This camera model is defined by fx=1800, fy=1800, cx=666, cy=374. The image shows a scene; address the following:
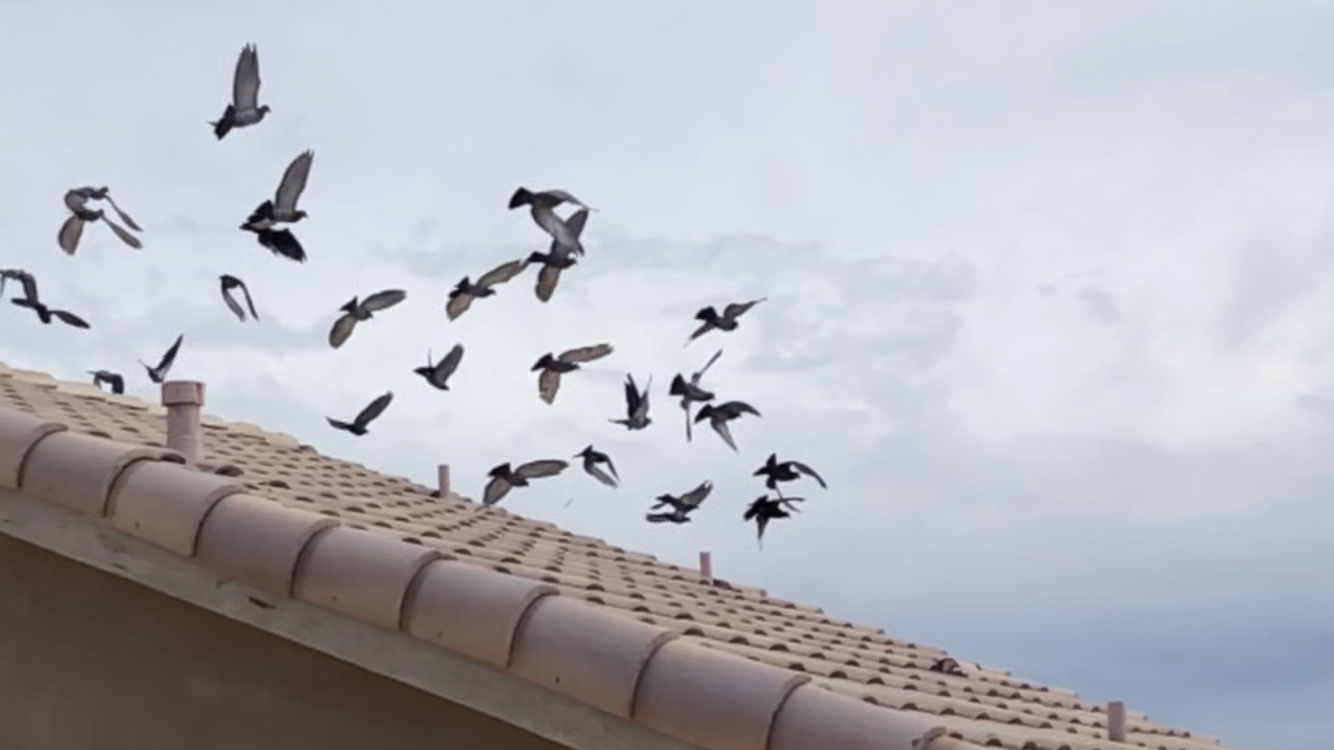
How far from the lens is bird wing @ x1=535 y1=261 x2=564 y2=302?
9.43m

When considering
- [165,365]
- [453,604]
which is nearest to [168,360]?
[165,365]

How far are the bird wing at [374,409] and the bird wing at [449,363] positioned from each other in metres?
0.56

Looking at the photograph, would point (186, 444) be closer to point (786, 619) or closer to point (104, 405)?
point (104, 405)

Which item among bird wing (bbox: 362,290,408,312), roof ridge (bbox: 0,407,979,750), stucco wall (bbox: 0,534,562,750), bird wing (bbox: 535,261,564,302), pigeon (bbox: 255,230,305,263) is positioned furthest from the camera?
bird wing (bbox: 362,290,408,312)

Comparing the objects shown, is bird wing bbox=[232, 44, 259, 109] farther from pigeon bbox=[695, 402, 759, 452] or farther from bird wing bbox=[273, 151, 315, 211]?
pigeon bbox=[695, 402, 759, 452]

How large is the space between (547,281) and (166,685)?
4137mm

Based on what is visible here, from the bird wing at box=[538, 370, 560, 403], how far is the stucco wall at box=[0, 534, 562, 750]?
4.38 metres

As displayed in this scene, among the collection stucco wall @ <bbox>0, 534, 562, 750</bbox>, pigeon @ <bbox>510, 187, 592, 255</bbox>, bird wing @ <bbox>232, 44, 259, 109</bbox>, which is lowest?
stucco wall @ <bbox>0, 534, 562, 750</bbox>

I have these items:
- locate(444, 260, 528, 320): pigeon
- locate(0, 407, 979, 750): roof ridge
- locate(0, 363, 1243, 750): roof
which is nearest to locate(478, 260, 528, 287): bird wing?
locate(444, 260, 528, 320): pigeon

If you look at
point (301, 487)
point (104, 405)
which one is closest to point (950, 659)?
point (301, 487)

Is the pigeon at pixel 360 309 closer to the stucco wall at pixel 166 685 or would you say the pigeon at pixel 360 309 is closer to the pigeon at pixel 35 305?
the pigeon at pixel 35 305

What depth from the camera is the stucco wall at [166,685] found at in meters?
5.45

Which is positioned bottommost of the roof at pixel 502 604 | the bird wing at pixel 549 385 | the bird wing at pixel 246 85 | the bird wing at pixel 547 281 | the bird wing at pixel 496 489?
the roof at pixel 502 604

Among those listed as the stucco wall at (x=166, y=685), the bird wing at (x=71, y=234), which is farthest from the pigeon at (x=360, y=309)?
the stucco wall at (x=166, y=685)
